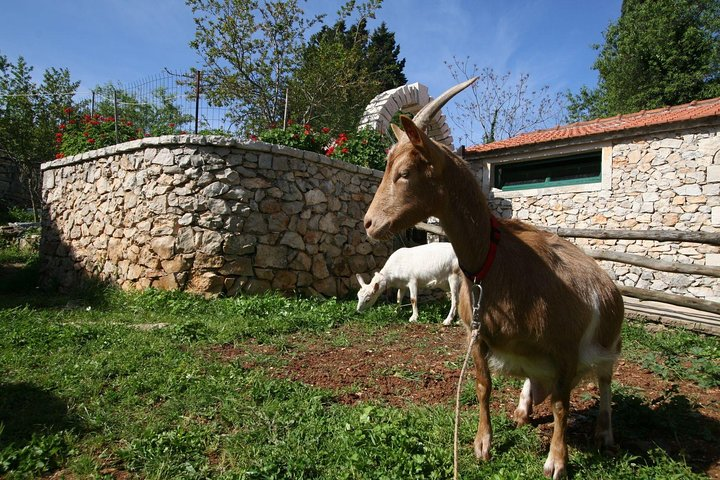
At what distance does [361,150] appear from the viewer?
10.1 metres

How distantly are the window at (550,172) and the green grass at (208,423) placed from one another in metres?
6.41

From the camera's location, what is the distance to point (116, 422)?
3.05 m

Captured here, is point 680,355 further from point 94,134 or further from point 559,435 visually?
point 94,134

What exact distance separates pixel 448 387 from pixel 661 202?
8361 millimetres

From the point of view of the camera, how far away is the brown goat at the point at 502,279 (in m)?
2.29

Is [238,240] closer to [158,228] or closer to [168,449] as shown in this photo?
[158,228]

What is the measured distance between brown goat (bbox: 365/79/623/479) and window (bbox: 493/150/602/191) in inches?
367

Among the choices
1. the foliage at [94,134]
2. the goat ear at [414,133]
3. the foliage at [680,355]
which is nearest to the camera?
the goat ear at [414,133]

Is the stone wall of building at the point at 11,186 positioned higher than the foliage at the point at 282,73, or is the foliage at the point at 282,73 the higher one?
the foliage at the point at 282,73

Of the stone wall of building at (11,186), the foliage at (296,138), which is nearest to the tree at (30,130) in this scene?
the stone wall of building at (11,186)

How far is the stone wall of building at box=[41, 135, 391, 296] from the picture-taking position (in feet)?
24.2

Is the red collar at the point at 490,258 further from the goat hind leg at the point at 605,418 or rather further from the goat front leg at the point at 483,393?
the goat hind leg at the point at 605,418

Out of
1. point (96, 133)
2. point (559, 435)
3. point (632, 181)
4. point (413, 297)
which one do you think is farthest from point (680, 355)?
point (96, 133)

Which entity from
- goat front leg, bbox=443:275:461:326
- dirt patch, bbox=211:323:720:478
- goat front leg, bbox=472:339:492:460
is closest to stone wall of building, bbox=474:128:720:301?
goat front leg, bbox=443:275:461:326
